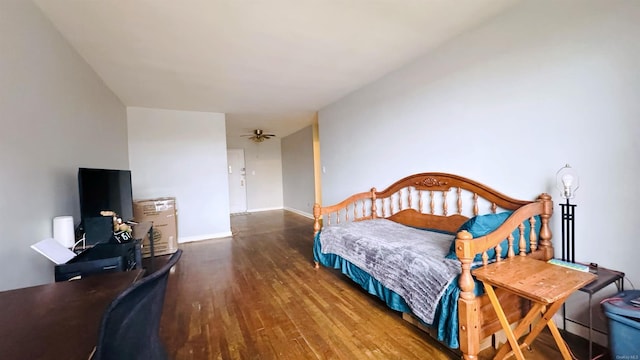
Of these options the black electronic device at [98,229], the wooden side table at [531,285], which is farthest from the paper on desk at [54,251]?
the wooden side table at [531,285]

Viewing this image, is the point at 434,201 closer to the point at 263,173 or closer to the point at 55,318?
the point at 55,318

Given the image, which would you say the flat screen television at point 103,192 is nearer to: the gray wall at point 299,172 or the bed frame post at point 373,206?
the bed frame post at point 373,206

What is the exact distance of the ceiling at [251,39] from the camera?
1808 millimetres

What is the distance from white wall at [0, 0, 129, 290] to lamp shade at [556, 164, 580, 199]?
125 inches

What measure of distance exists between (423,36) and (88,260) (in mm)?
2987

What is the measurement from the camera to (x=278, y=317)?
208cm

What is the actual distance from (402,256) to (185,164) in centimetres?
392

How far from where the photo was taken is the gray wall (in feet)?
21.2

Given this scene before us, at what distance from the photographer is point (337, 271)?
9.98 ft

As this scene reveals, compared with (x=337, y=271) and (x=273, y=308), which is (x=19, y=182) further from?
(x=337, y=271)

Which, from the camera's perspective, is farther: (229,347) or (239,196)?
(239,196)

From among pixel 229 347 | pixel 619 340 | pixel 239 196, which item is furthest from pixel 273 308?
pixel 239 196

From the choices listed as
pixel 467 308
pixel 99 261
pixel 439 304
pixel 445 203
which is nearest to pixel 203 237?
pixel 99 261

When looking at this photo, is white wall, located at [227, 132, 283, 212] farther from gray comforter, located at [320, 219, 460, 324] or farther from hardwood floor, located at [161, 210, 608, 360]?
gray comforter, located at [320, 219, 460, 324]
